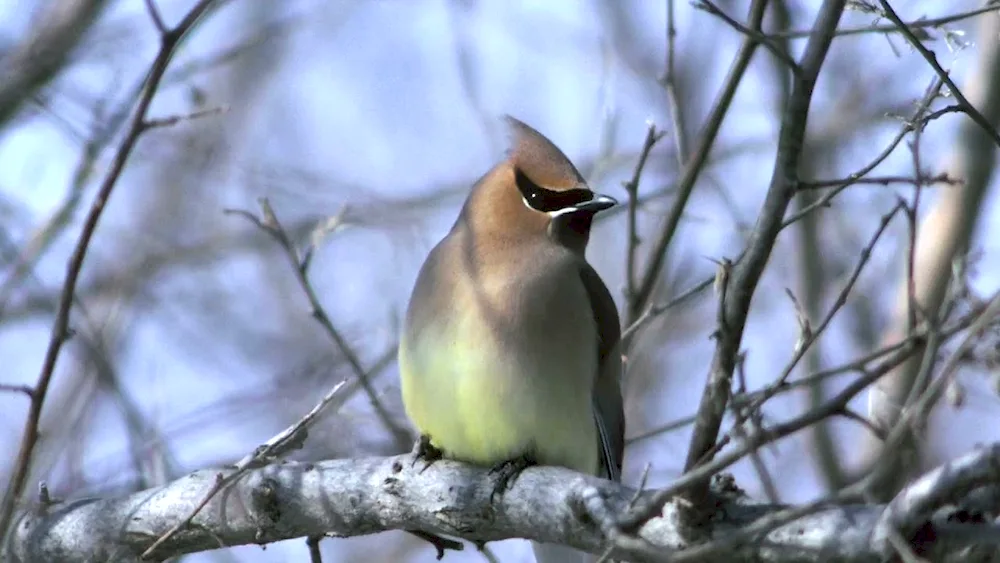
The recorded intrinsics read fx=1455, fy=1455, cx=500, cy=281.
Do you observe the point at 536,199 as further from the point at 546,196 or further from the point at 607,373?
the point at 607,373

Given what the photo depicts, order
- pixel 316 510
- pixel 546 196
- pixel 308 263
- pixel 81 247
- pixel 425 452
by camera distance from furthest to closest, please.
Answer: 1. pixel 546 196
2. pixel 308 263
3. pixel 425 452
4. pixel 316 510
5. pixel 81 247

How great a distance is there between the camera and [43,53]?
556 centimetres

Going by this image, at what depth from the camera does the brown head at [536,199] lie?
16.0 feet

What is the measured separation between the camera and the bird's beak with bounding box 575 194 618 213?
479 centimetres

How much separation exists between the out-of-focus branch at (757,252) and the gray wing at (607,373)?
4.67 feet

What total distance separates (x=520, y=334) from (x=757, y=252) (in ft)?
4.49

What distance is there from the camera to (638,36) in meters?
8.45

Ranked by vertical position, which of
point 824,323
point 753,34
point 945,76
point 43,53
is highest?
point 43,53

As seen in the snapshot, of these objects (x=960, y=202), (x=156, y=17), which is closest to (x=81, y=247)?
(x=156, y=17)

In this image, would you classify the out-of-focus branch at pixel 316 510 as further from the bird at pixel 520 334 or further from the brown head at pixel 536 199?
the brown head at pixel 536 199

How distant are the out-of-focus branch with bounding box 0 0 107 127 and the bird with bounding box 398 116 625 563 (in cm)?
166

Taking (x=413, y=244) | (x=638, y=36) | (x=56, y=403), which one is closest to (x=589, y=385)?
(x=56, y=403)

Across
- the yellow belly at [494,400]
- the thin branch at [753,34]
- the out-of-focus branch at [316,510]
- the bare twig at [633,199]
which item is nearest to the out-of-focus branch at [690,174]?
the bare twig at [633,199]

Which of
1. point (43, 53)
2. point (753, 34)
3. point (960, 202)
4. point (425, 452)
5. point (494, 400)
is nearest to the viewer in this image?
point (753, 34)
